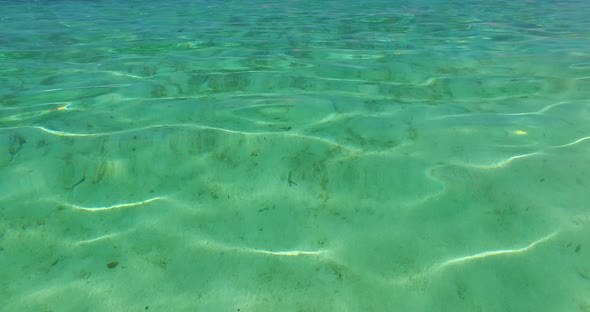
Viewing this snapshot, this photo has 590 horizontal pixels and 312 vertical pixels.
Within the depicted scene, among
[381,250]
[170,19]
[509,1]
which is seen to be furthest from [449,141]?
[509,1]

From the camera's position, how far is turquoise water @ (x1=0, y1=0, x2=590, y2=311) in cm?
145

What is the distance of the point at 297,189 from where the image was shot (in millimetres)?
1997

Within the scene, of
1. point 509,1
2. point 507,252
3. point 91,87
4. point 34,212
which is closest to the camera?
point 507,252

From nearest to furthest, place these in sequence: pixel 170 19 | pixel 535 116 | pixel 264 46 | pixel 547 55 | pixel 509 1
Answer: pixel 535 116, pixel 547 55, pixel 264 46, pixel 170 19, pixel 509 1

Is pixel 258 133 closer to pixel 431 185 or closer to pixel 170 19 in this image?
pixel 431 185

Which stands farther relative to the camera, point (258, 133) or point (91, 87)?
point (91, 87)

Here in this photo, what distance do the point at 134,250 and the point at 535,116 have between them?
2820mm

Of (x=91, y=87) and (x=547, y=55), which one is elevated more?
(x=91, y=87)

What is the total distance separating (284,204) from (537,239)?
1.17 meters

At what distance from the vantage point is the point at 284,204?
190 cm

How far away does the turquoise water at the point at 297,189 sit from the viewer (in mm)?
1447

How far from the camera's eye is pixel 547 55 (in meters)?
4.64

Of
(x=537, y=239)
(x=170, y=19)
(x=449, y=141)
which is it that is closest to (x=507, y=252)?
(x=537, y=239)

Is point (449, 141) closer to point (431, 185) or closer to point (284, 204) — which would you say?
point (431, 185)
